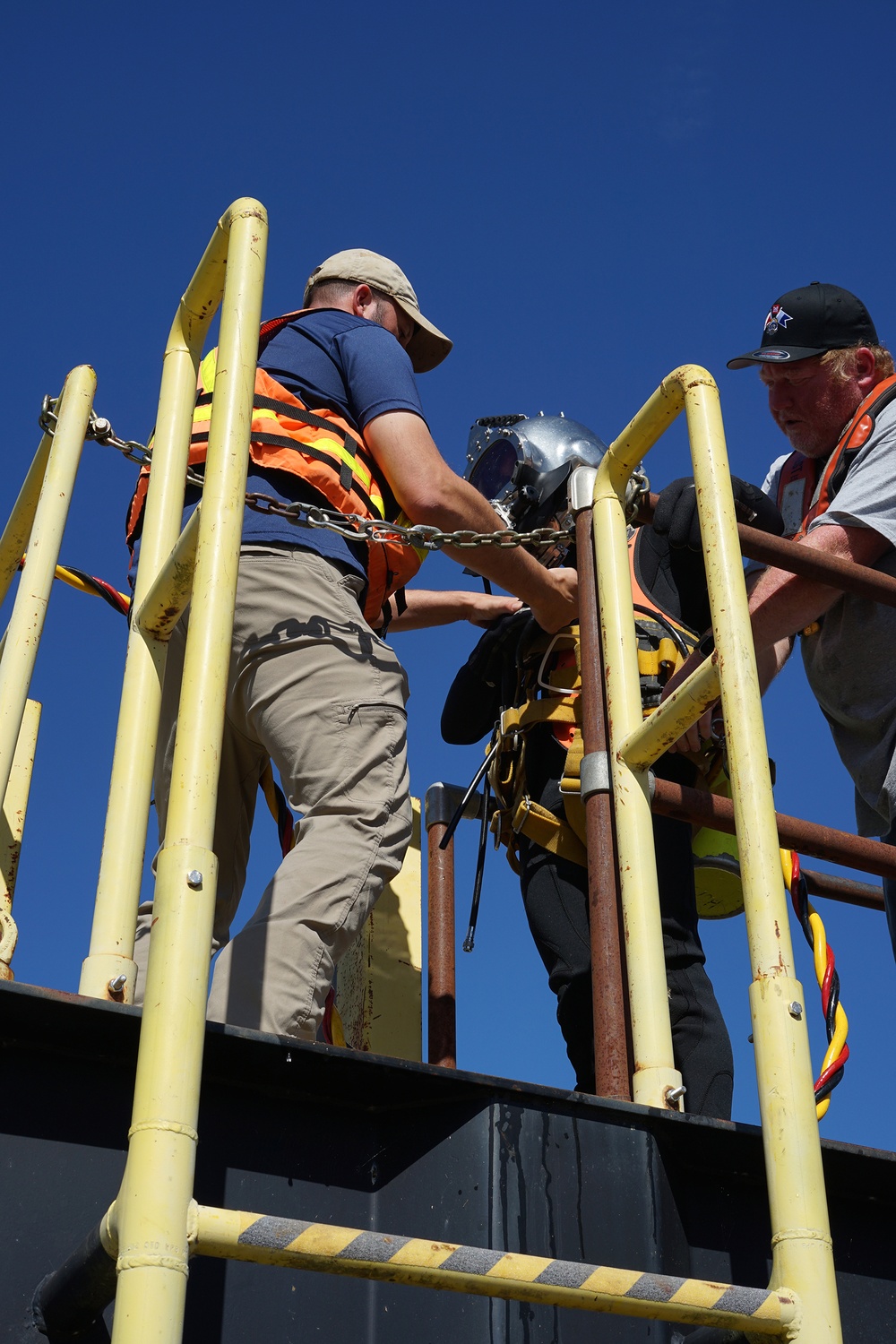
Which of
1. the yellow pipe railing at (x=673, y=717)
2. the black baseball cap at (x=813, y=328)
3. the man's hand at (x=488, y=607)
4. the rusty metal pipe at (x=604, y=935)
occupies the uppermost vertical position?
the black baseball cap at (x=813, y=328)

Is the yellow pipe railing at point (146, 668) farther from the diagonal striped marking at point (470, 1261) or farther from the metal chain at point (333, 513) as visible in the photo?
the diagonal striped marking at point (470, 1261)

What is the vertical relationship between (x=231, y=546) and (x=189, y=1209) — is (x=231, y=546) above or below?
above

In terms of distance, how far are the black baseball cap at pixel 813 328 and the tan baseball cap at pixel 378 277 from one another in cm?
94

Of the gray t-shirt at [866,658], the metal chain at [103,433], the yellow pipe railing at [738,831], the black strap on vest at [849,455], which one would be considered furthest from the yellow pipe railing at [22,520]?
the black strap on vest at [849,455]

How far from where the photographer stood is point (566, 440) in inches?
215

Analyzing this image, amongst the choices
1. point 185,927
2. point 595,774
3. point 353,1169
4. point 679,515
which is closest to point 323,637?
point 595,774

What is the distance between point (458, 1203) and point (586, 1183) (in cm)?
18

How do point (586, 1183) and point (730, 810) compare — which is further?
point (730, 810)

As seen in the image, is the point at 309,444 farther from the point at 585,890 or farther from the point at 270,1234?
the point at 270,1234

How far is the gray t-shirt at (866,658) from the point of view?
3.42 metres

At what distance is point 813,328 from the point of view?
4129 mm

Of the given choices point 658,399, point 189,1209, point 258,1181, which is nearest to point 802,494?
point 658,399

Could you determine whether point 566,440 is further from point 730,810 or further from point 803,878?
point 730,810

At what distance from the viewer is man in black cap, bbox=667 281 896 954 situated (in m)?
3.40
